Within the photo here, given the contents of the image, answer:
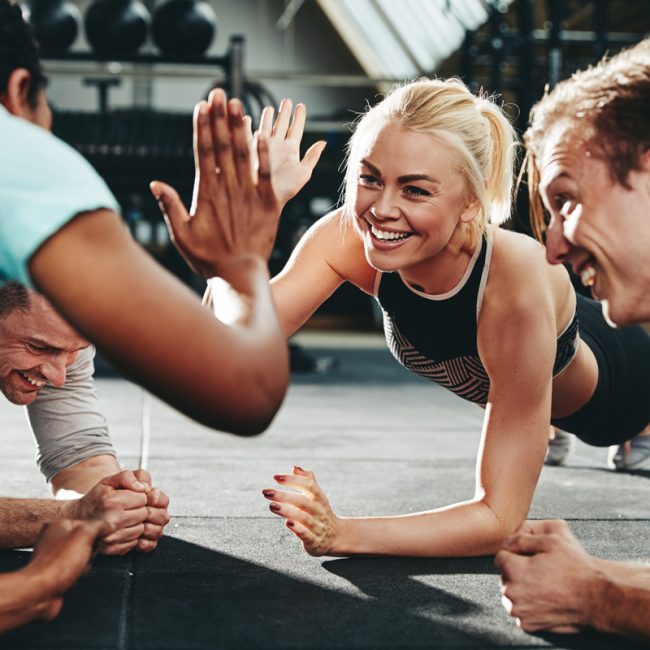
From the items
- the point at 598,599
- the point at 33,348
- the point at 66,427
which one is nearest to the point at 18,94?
the point at 33,348

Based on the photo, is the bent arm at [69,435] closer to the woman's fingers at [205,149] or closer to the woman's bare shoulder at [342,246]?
the woman's bare shoulder at [342,246]

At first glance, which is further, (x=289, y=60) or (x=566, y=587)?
(x=289, y=60)

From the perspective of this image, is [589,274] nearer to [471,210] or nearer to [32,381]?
[471,210]

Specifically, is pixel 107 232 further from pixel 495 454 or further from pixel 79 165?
pixel 495 454

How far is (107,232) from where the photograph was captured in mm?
964

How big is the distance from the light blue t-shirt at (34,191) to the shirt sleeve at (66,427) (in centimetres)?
111

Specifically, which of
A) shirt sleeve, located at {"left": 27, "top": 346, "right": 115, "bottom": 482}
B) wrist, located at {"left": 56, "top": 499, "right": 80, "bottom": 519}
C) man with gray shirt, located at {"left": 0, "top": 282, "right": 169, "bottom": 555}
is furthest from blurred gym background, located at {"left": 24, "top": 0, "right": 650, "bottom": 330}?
wrist, located at {"left": 56, "top": 499, "right": 80, "bottom": 519}

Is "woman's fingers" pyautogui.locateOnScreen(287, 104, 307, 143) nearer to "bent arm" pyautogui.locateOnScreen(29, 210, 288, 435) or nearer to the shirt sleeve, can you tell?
"bent arm" pyautogui.locateOnScreen(29, 210, 288, 435)

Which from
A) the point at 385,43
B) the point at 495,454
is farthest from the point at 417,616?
the point at 385,43

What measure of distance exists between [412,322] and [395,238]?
0.84 feet

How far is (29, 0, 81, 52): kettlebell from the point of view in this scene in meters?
6.80

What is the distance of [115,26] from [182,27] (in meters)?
0.44

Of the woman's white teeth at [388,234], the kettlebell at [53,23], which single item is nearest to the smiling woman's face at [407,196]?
the woman's white teeth at [388,234]

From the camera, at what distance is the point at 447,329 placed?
1.96 m
